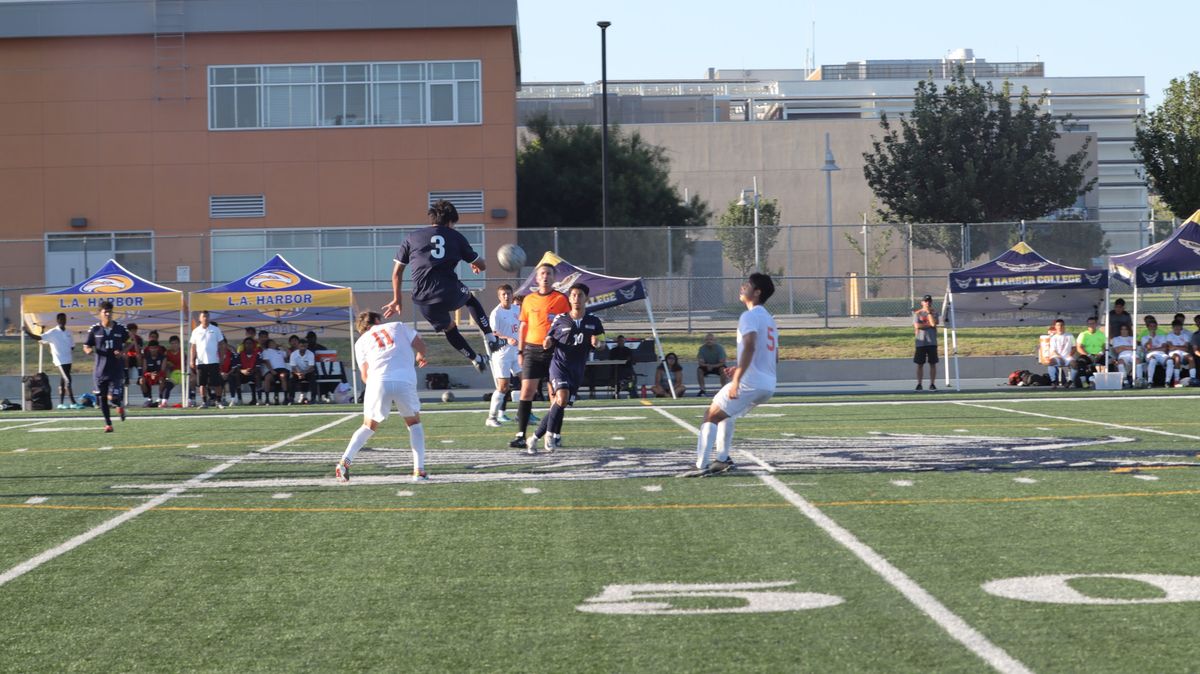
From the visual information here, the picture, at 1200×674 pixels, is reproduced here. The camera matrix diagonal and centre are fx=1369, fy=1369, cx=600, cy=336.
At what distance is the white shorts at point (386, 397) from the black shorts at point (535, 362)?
2.81 meters

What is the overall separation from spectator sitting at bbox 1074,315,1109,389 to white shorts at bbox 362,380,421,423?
1911 cm

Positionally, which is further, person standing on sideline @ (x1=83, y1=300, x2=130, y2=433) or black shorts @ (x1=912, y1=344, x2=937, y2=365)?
black shorts @ (x1=912, y1=344, x2=937, y2=365)

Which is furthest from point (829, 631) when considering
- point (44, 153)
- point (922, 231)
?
point (44, 153)

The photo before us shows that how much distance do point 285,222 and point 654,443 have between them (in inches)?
1236

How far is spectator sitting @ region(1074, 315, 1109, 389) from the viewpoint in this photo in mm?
26734

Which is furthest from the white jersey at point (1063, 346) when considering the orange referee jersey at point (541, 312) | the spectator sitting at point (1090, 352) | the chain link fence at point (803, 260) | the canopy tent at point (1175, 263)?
the orange referee jersey at point (541, 312)

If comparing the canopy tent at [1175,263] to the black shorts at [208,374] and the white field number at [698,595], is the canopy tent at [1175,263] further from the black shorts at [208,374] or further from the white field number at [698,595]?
the white field number at [698,595]

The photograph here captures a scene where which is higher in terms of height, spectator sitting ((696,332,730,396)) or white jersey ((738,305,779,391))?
white jersey ((738,305,779,391))

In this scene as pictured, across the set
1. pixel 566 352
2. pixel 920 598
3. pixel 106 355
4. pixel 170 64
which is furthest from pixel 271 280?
pixel 170 64

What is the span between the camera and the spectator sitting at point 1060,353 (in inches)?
1064

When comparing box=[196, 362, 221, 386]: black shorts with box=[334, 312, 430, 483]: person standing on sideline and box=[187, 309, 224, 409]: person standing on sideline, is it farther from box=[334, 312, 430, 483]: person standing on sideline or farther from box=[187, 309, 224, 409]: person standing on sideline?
box=[334, 312, 430, 483]: person standing on sideline

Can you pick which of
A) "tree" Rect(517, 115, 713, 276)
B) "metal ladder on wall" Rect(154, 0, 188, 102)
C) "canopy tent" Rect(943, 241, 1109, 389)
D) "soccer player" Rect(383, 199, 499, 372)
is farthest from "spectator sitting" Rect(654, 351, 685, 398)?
"metal ladder on wall" Rect(154, 0, 188, 102)

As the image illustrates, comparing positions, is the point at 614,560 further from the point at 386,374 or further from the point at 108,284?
the point at 108,284

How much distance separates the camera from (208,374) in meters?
25.4
